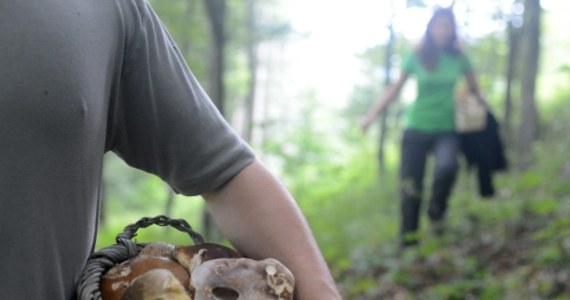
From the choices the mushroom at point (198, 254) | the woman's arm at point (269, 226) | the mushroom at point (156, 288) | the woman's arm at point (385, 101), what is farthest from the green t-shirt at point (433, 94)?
the mushroom at point (156, 288)

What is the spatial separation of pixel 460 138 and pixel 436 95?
1.39 feet

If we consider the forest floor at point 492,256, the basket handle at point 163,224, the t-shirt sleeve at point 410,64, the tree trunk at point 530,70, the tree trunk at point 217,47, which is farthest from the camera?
the tree trunk at point 530,70

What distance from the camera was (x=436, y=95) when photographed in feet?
21.7

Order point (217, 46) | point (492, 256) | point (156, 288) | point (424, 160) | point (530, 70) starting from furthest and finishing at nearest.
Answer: point (530, 70) < point (217, 46) < point (424, 160) < point (492, 256) < point (156, 288)

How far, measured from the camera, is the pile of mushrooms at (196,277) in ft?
4.33

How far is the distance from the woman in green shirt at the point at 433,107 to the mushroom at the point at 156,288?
17.0ft

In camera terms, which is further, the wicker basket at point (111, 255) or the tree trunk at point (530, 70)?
the tree trunk at point (530, 70)

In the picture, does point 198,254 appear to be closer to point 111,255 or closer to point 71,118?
point 111,255

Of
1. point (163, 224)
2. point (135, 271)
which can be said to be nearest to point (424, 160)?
point (163, 224)

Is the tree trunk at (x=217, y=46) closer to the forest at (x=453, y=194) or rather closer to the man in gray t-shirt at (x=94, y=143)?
the forest at (x=453, y=194)

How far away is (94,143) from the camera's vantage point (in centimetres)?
138

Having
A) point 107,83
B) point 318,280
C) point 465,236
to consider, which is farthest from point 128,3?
point 465,236

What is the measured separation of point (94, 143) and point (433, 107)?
17.8 feet

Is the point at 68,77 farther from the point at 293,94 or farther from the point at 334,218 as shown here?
the point at 293,94
